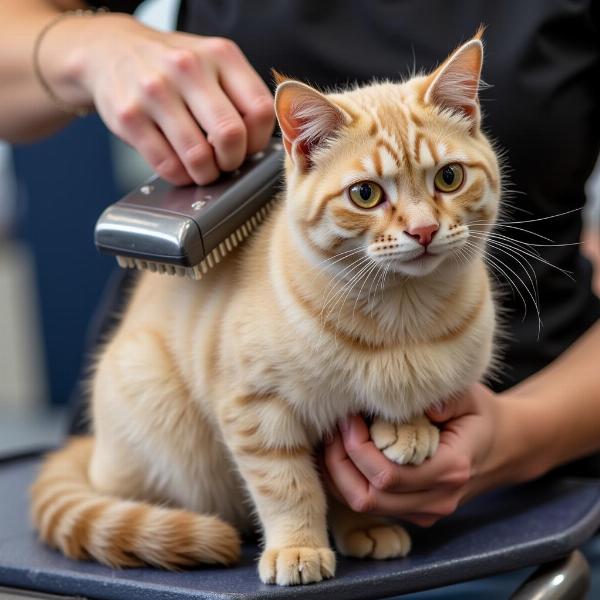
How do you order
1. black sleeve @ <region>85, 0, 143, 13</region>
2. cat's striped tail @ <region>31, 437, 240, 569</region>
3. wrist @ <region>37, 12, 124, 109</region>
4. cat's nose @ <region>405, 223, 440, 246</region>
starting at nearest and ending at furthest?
cat's nose @ <region>405, 223, 440, 246</region>
cat's striped tail @ <region>31, 437, 240, 569</region>
wrist @ <region>37, 12, 124, 109</region>
black sleeve @ <region>85, 0, 143, 13</region>

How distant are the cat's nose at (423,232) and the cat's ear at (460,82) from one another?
14cm

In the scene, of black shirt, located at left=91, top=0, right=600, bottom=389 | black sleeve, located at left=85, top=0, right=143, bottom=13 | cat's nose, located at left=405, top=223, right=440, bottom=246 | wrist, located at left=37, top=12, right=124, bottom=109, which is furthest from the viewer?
black sleeve, located at left=85, top=0, right=143, bottom=13

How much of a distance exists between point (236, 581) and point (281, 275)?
0.29 m

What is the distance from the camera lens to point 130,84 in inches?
34.3

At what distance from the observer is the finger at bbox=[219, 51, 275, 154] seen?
2.89 ft

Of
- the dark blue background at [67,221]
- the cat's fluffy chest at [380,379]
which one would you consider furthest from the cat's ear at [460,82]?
the dark blue background at [67,221]

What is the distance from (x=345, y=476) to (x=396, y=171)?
30 centimetres

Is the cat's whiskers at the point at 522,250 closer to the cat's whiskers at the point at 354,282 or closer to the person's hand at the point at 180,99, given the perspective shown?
the cat's whiskers at the point at 354,282

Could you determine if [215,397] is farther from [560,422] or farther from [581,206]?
[581,206]

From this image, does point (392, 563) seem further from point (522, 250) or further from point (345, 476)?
point (522, 250)

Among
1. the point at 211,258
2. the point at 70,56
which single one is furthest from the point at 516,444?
the point at 70,56

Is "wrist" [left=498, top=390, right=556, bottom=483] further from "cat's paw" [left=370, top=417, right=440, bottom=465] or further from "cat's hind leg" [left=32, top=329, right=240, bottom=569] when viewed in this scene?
"cat's hind leg" [left=32, top=329, right=240, bottom=569]

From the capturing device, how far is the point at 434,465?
2.74 ft

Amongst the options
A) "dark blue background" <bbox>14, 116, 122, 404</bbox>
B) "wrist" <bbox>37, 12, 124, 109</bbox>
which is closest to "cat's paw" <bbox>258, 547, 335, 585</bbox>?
"wrist" <bbox>37, 12, 124, 109</bbox>
